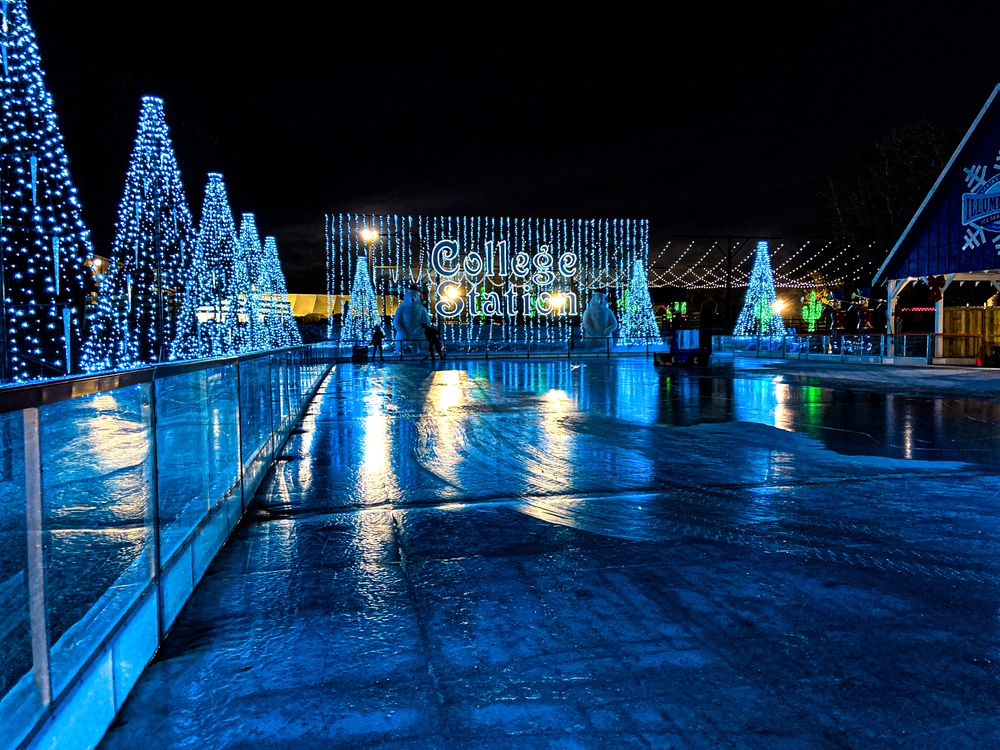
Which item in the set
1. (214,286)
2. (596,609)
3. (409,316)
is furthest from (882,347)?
(596,609)

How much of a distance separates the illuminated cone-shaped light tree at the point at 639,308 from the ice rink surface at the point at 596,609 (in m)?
38.1

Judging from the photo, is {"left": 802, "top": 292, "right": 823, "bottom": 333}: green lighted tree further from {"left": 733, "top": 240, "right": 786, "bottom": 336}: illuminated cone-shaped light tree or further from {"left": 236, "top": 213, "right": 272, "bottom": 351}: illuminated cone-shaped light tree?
{"left": 236, "top": 213, "right": 272, "bottom": 351}: illuminated cone-shaped light tree

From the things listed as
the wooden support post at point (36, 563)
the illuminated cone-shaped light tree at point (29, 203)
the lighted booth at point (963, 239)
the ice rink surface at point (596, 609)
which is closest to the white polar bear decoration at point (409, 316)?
the lighted booth at point (963, 239)

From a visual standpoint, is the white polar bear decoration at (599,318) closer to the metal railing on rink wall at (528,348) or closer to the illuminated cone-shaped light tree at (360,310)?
the metal railing on rink wall at (528,348)

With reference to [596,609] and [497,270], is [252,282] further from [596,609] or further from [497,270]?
[596,609]

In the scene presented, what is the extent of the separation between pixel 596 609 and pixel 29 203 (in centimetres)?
1440

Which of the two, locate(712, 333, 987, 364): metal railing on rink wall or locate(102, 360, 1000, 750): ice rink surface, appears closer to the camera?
locate(102, 360, 1000, 750): ice rink surface

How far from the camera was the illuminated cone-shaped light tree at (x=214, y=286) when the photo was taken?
27.0m

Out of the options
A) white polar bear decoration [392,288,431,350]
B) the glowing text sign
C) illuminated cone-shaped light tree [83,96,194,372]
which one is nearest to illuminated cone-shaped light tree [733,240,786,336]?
the glowing text sign

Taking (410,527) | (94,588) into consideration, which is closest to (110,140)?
(410,527)

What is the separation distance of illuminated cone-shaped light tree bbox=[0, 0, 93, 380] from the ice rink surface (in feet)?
31.7

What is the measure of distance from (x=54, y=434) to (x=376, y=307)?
53057 millimetres

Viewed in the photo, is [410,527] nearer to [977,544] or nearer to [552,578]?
[552,578]

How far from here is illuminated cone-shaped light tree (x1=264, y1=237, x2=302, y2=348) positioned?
3828 centimetres
